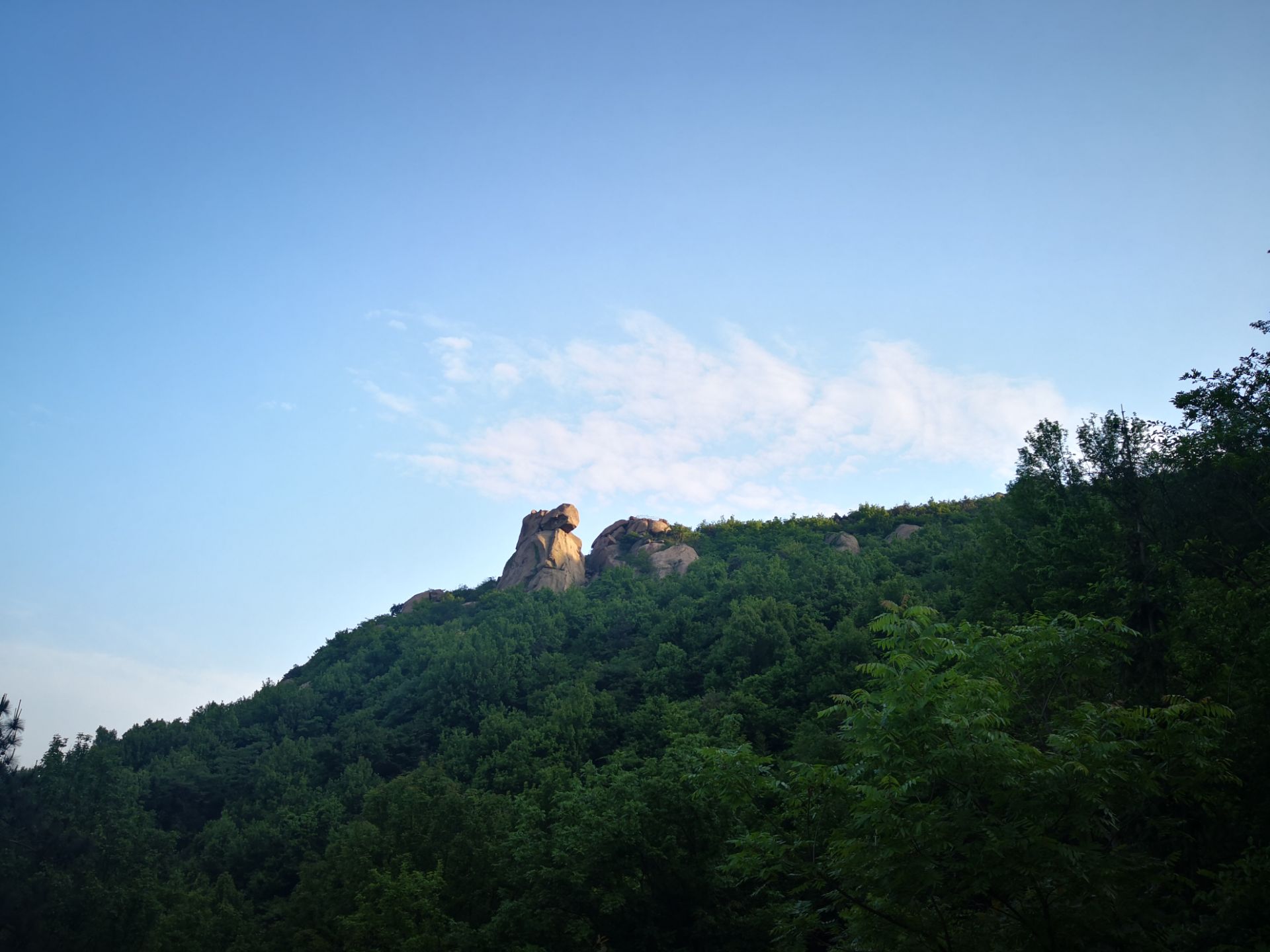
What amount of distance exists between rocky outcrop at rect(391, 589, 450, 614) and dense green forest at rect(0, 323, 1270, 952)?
59.6ft

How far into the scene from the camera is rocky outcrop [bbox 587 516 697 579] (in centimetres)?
7356

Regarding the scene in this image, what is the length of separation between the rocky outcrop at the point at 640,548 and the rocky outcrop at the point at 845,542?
37.8 feet

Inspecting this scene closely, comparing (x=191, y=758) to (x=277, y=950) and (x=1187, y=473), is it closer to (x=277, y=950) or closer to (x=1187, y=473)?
(x=277, y=950)

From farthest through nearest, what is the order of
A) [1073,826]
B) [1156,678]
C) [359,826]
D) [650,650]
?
[650,650], [359,826], [1156,678], [1073,826]

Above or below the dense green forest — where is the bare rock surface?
above

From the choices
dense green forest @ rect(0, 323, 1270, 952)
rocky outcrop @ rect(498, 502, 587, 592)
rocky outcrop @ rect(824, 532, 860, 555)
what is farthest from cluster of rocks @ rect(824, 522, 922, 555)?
rocky outcrop @ rect(498, 502, 587, 592)

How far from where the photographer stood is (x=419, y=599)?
272 ft

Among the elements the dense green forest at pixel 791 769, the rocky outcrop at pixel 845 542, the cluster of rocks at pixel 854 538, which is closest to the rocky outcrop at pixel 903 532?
the cluster of rocks at pixel 854 538

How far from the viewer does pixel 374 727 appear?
173 ft

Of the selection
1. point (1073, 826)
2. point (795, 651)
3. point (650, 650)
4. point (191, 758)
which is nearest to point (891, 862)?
point (1073, 826)

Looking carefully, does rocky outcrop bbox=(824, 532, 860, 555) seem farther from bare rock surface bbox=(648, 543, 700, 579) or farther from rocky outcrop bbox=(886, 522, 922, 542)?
bare rock surface bbox=(648, 543, 700, 579)

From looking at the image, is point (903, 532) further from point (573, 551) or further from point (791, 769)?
point (791, 769)

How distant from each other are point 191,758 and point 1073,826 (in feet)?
189

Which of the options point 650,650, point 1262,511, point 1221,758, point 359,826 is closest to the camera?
point 1221,758
